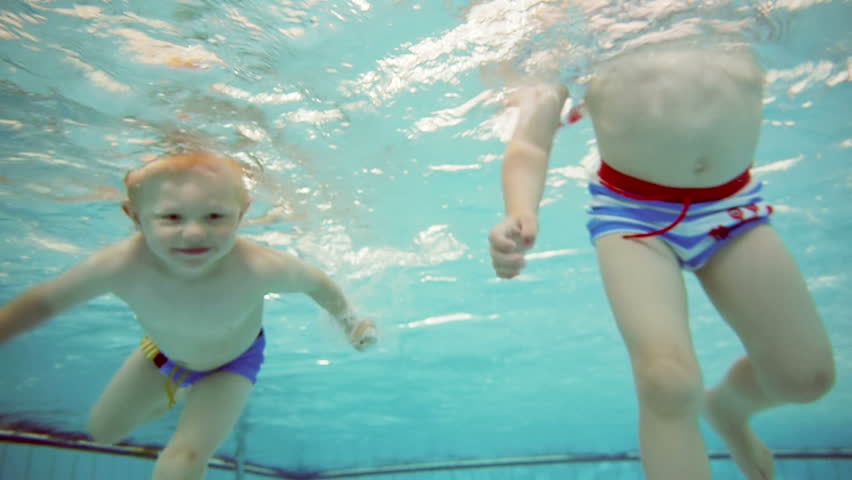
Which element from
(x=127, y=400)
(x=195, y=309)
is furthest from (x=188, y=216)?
(x=127, y=400)

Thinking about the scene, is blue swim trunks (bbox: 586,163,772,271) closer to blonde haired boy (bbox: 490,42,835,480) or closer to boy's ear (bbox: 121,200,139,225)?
blonde haired boy (bbox: 490,42,835,480)

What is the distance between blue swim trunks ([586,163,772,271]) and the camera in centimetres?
347

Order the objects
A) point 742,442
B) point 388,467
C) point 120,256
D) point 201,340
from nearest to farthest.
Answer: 1. point 742,442
2. point 120,256
3. point 201,340
4. point 388,467

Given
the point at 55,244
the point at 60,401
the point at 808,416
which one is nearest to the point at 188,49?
the point at 55,244

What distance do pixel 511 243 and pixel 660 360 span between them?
0.97m

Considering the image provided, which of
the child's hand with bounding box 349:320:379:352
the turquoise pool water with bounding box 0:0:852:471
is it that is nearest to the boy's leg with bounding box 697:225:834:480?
the child's hand with bounding box 349:320:379:352

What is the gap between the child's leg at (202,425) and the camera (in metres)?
4.66

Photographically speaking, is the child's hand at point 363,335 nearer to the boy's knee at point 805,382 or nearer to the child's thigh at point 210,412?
the child's thigh at point 210,412

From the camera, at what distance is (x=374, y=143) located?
31.2ft

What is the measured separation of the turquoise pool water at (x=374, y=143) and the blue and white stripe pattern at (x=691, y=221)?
153 inches

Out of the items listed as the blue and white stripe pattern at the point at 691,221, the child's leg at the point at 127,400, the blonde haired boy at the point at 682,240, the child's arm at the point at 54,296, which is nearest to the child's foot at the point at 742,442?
the blonde haired boy at the point at 682,240

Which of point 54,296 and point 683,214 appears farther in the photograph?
point 54,296

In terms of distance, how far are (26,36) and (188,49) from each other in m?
1.94

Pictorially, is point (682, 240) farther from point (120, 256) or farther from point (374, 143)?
point (374, 143)
